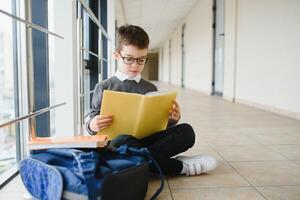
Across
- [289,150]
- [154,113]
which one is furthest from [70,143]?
[289,150]

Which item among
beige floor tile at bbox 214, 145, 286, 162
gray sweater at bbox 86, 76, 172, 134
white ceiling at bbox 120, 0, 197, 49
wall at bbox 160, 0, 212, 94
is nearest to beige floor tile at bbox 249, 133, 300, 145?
beige floor tile at bbox 214, 145, 286, 162

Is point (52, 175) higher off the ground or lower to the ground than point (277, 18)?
lower

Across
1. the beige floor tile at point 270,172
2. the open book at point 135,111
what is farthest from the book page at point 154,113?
the beige floor tile at point 270,172

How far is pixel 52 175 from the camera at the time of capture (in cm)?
70

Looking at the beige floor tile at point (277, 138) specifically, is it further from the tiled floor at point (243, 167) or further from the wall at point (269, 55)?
the wall at point (269, 55)

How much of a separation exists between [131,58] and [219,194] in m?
0.50

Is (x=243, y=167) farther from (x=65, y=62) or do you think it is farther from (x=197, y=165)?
(x=65, y=62)

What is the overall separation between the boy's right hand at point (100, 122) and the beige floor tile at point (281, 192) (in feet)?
1.66

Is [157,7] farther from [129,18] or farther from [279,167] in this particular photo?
[279,167]

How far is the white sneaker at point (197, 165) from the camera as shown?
1.05 metres

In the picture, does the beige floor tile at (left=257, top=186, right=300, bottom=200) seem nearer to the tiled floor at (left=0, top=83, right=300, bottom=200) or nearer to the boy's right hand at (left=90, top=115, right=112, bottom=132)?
the tiled floor at (left=0, top=83, right=300, bottom=200)

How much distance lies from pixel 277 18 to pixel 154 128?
226cm

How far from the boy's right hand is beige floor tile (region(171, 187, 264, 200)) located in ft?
0.94

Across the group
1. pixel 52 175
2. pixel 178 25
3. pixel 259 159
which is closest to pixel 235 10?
pixel 259 159
